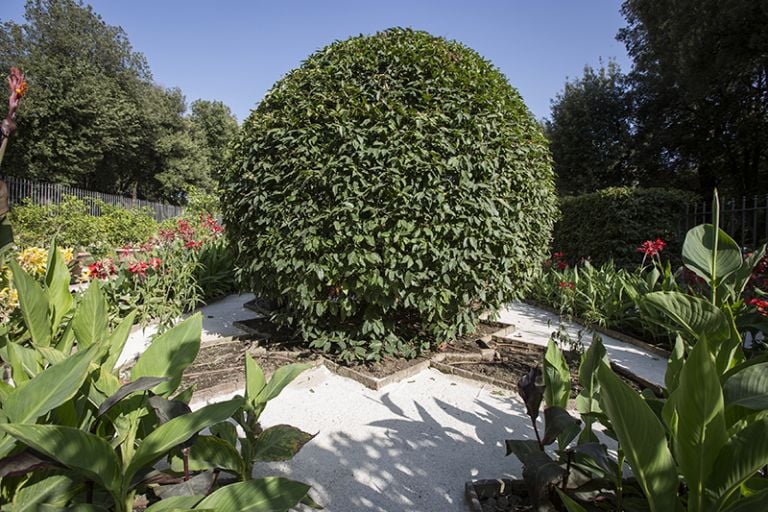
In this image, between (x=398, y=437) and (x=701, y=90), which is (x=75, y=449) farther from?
(x=701, y=90)

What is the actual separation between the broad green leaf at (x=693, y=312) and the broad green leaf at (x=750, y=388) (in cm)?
30

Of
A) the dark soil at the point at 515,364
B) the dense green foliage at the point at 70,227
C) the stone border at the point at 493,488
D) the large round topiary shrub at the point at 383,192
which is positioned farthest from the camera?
the dense green foliage at the point at 70,227

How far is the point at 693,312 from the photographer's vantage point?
142cm

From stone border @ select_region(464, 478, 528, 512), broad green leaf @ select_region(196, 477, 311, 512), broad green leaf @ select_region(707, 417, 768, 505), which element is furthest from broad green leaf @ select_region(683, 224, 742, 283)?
broad green leaf @ select_region(196, 477, 311, 512)

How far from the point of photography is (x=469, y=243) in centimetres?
317

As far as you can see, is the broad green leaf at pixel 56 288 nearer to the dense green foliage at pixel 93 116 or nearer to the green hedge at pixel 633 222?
the green hedge at pixel 633 222

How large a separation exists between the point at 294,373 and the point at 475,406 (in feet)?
4.97

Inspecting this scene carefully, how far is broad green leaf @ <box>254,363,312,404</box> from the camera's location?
1.74 metres

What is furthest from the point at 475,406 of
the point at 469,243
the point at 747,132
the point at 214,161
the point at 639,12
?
the point at 214,161

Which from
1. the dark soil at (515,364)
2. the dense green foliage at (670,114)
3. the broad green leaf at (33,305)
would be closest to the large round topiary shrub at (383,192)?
the dark soil at (515,364)

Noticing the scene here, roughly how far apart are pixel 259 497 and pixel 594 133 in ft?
68.9

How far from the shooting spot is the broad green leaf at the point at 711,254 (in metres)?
1.60

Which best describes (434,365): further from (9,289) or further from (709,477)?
(9,289)

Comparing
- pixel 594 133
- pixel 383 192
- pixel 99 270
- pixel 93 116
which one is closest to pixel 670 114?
pixel 594 133
